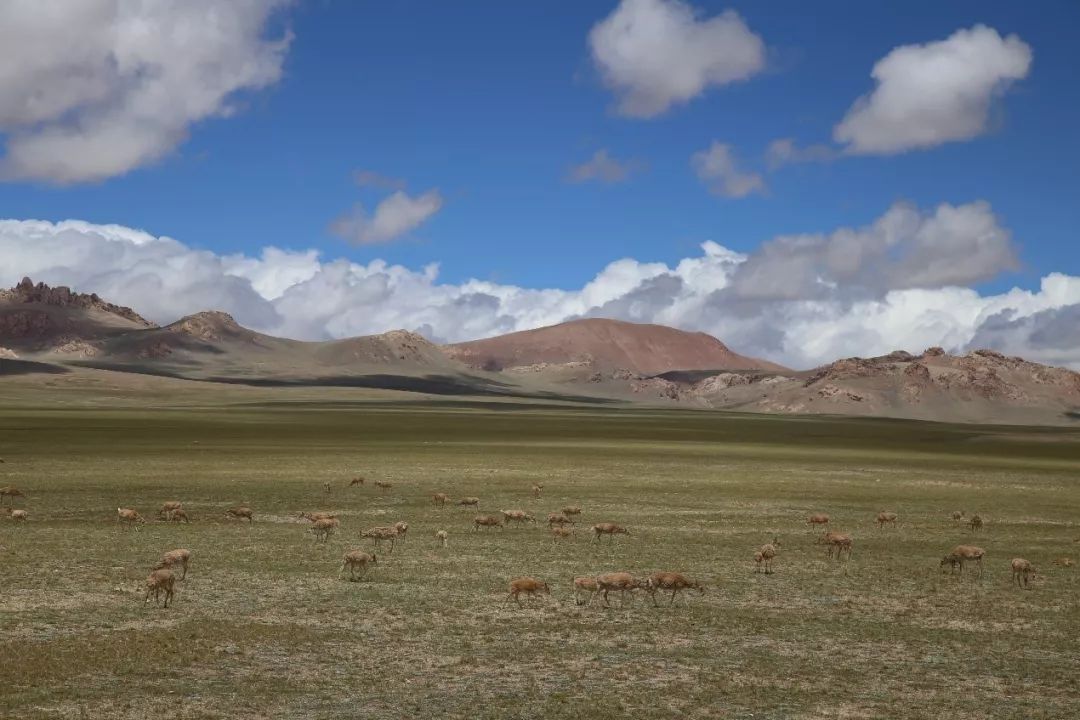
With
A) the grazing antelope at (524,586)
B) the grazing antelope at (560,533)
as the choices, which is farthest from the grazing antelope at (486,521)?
the grazing antelope at (524,586)

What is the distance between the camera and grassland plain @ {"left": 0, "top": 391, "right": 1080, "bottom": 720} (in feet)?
54.2

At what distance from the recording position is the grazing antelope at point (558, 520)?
118 ft

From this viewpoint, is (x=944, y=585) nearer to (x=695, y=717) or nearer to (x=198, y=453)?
(x=695, y=717)

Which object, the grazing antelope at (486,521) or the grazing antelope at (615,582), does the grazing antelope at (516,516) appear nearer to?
the grazing antelope at (486,521)

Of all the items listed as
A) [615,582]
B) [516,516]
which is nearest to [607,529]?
[516,516]

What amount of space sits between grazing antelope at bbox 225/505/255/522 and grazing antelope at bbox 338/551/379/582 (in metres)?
10.7

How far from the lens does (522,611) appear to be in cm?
2252

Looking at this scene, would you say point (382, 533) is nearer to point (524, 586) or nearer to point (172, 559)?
point (172, 559)

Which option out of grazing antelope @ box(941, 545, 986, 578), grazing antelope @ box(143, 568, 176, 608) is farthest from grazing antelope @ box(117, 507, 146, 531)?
grazing antelope @ box(941, 545, 986, 578)

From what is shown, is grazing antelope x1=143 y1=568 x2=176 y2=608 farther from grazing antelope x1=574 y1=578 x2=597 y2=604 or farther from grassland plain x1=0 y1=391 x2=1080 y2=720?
grazing antelope x1=574 y1=578 x2=597 y2=604

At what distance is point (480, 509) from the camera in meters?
42.7

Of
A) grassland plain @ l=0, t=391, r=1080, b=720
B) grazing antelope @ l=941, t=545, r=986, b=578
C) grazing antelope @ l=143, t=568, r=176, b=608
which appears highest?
grazing antelope @ l=941, t=545, r=986, b=578

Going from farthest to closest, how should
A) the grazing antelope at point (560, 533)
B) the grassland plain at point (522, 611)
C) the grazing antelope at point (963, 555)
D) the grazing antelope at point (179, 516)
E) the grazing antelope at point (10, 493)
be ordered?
the grazing antelope at point (10, 493)
the grazing antelope at point (179, 516)
the grazing antelope at point (560, 533)
the grazing antelope at point (963, 555)
the grassland plain at point (522, 611)

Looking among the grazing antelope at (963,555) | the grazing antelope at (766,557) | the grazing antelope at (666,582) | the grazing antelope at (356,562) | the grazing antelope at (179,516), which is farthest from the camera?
the grazing antelope at (179,516)
